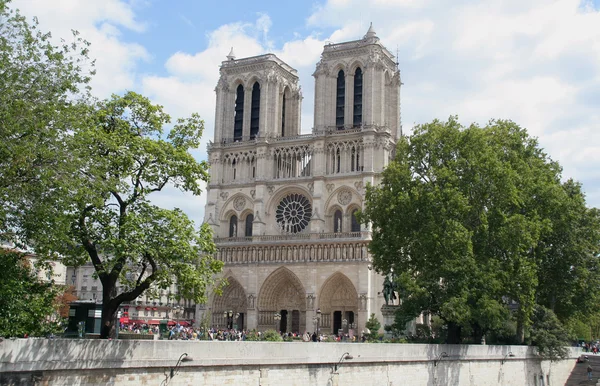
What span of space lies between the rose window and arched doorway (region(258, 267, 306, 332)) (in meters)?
4.12

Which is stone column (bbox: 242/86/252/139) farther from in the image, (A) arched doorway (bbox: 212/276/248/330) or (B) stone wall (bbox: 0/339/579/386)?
(B) stone wall (bbox: 0/339/579/386)

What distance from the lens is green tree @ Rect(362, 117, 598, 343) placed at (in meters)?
28.0

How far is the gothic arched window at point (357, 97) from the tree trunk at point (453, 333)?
28498mm

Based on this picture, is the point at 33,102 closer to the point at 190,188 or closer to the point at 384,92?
the point at 190,188

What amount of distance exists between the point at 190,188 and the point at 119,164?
219 cm

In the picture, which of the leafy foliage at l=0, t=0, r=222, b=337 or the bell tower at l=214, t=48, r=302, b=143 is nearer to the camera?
the leafy foliage at l=0, t=0, r=222, b=337

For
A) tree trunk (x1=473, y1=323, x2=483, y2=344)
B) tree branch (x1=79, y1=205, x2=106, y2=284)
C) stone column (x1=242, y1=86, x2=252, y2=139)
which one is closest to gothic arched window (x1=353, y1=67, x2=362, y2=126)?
stone column (x1=242, y1=86, x2=252, y2=139)

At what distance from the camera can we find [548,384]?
34.7m

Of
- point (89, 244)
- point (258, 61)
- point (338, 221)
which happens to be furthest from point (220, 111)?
point (89, 244)

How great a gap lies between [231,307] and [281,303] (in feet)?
15.1

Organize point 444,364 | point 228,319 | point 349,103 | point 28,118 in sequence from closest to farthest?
point 28,118, point 444,364, point 349,103, point 228,319

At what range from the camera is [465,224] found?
3023cm

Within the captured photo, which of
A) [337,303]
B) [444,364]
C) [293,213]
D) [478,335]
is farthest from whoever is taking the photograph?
[293,213]

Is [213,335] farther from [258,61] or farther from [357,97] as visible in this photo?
[258,61]
